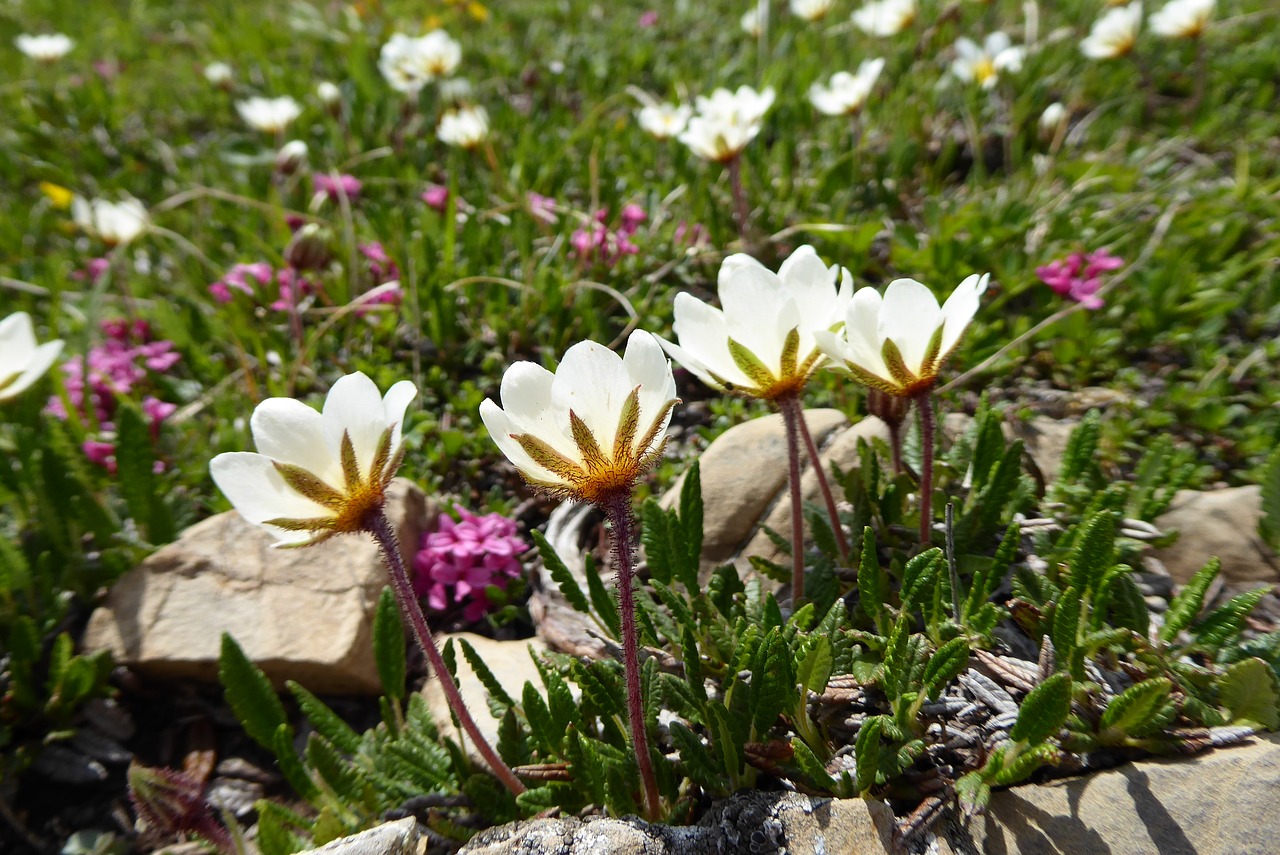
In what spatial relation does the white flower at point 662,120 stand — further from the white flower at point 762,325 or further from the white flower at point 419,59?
the white flower at point 762,325

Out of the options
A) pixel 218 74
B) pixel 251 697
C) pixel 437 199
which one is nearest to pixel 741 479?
pixel 251 697

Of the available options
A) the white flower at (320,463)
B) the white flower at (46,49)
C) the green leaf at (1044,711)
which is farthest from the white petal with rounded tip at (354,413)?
the white flower at (46,49)

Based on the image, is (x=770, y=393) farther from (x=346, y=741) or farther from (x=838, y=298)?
(x=346, y=741)

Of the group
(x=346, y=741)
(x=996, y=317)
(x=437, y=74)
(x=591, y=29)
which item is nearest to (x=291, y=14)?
(x=591, y=29)

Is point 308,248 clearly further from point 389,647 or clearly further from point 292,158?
point 389,647

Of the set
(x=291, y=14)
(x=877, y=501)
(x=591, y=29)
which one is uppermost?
(x=291, y=14)

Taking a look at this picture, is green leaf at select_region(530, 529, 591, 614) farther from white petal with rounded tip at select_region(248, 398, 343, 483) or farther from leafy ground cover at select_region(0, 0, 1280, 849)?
leafy ground cover at select_region(0, 0, 1280, 849)
